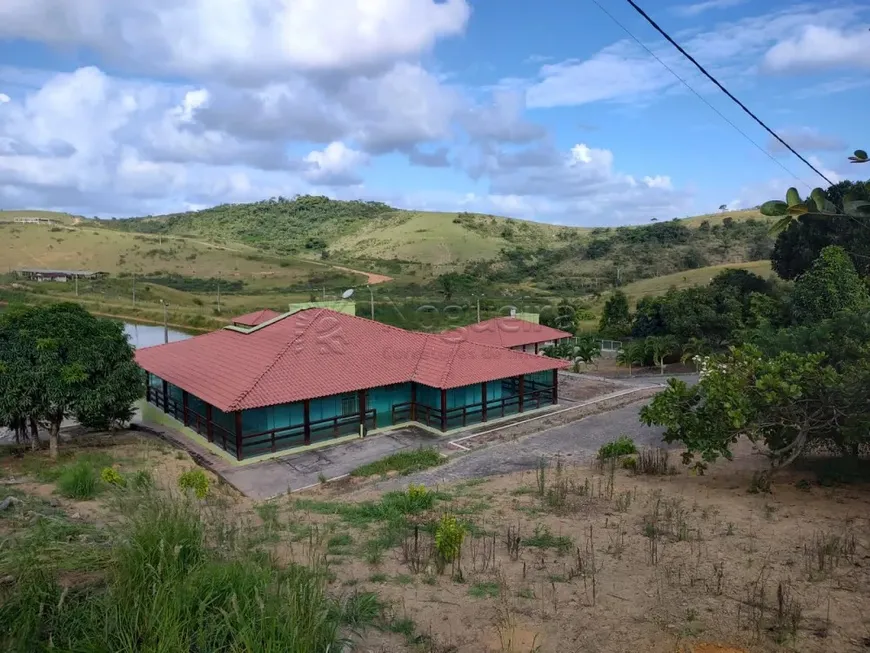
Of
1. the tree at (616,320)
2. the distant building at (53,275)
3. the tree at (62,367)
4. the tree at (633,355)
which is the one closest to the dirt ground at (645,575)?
the tree at (62,367)

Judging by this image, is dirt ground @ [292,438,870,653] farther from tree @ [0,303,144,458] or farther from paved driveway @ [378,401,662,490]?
tree @ [0,303,144,458]

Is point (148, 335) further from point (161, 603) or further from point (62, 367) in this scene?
point (161, 603)

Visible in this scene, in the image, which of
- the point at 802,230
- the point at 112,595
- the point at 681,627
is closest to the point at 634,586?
the point at 681,627

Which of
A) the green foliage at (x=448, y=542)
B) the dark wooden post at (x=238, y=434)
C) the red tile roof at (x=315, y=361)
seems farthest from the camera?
the red tile roof at (x=315, y=361)

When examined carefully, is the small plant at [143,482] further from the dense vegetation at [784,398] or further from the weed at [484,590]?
the dense vegetation at [784,398]

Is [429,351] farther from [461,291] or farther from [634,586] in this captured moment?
[461,291]

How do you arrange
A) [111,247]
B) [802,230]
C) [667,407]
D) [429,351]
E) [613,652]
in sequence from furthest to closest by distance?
1. [111,247]
2. [802,230]
3. [429,351]
4. [667,407]
5. [613,652]
